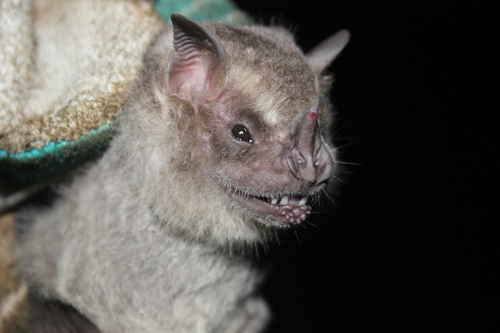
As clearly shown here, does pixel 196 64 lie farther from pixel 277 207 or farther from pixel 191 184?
pixel 277 207

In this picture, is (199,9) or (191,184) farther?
(199,9)

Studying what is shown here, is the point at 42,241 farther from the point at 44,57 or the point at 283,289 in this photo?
the point at 283,289

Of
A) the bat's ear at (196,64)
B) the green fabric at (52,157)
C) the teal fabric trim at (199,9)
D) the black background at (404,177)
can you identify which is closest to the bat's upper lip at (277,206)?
the bat's ear at (196,64)

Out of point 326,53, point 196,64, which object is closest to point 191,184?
point 196,64

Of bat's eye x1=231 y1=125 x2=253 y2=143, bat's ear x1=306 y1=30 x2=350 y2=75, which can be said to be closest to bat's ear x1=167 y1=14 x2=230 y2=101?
bat's eye x1=231 y1=125 x2=253 y2=143

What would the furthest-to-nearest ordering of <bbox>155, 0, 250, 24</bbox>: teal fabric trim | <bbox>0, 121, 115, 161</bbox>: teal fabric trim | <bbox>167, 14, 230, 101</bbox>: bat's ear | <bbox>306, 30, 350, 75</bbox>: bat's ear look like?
1. <bbox>155, 0, 250, 24</bbox>: teal fabric trim
2. <bbox>306, 30, 350, 75</bbox>: bat's ear
3. <bbox>0, 121, 115, 161</bbox>: teal fabric trim
4. <bbox>167, 14, 230, 101</bbox>: bat's ear

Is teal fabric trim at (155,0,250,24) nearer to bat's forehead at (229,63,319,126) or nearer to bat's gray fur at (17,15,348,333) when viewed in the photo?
bat's gray fur at (17,15,348,333)

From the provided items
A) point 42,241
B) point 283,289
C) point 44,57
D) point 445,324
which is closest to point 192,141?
point 44,57
